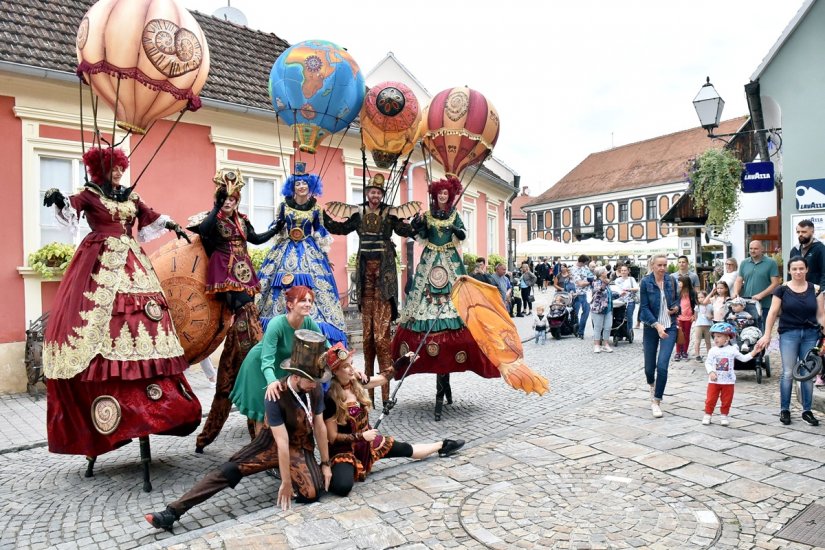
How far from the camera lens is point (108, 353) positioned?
4.33 m

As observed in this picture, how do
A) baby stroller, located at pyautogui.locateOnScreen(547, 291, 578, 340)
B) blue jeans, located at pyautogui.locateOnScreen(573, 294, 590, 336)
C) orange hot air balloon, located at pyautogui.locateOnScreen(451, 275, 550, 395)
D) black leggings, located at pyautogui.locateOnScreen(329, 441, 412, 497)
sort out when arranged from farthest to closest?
blue jeans, located at pyautogui.locateOnScreen(573, 294, 590, 336), baby stroller, located at pyautogui.locateOnScreen(547, 291, 578, 340), orange hot air balloon, located at pyautogui.locateOnScreen(451, 275, 550, 395), black leggings, located at pyautogui.locateOnScreen(329, 441, 412, 497)

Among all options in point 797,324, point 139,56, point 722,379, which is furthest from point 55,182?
point 797,324

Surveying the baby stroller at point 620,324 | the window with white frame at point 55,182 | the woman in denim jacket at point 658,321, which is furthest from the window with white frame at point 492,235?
the woman in denim jacket at point 658,321

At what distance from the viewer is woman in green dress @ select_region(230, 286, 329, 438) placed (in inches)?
171

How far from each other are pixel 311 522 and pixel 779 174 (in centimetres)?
1364

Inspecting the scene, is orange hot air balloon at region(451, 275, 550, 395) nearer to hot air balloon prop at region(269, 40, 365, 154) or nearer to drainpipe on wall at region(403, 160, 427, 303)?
hot air balloon prop at region(269, 40, 365, 154)

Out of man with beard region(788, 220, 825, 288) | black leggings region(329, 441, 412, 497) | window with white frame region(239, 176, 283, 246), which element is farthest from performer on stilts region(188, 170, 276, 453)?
man with beard region(788, 220, 825, 288)

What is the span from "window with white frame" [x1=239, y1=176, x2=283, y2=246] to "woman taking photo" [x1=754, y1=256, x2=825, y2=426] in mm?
8158

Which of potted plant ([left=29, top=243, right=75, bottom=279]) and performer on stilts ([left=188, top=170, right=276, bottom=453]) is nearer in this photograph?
performer on stilts ([left=188, top=170, right=276, bottom=453])

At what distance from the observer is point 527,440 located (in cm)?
562

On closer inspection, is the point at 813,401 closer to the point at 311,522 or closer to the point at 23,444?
the point at 311,522

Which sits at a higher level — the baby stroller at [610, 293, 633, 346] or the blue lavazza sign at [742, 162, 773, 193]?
the blue lavazza sign at [742, 162, 773, 193]

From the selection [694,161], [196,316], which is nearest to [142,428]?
[196,316]

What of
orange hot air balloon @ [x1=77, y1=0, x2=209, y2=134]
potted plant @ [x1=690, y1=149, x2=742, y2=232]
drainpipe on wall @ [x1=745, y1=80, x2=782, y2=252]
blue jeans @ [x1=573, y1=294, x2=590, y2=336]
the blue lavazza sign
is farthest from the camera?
blue jeans @ [x1=573, y1=294, x2=590, y2=336]
